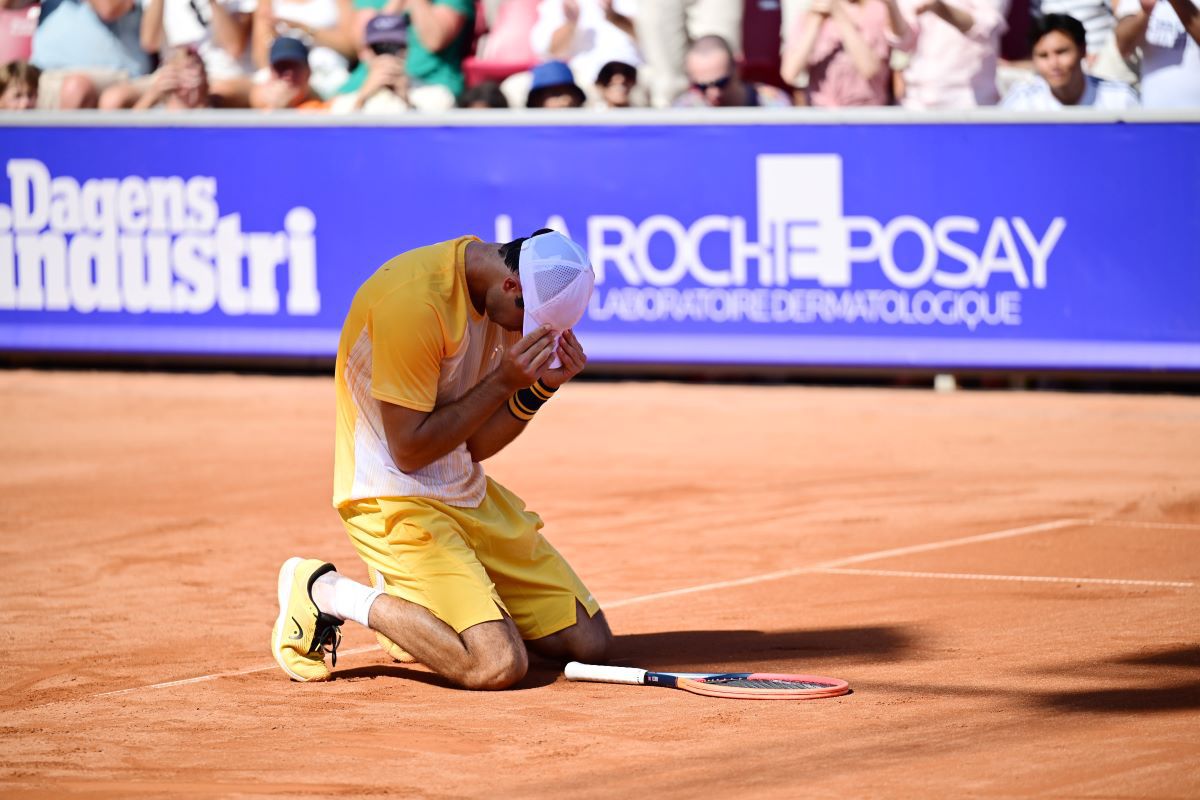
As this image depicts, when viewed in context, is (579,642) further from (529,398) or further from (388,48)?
(388,48)

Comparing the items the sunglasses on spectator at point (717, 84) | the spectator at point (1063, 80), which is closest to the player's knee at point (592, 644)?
the spectator at point (1063, 80)

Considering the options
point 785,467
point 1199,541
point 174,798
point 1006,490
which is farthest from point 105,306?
point 174,798

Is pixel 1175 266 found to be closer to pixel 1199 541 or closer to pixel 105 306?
pixel 1199 541

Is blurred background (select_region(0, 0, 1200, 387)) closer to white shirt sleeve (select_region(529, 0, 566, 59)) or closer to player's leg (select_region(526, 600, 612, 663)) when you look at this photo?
white shirt sleeve (select_region(529, 0, 566, 59))

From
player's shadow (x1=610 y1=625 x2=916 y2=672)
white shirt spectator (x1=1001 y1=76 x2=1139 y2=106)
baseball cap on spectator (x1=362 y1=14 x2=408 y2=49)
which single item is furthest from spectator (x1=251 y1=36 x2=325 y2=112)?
player's shadow (x1=610 y1=625 x2=916 y2=672)

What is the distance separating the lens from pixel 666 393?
1349 centimetres

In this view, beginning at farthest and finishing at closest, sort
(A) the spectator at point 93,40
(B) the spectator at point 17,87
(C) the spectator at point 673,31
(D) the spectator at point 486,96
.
Result: (A) the spectator at point 93,40, (B) the spectator at point 17,87, (C) the spectator at point 673,31, (D) the spectator at point 486,96

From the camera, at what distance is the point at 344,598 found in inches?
243

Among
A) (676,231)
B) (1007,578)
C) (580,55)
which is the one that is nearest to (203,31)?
(580,55)

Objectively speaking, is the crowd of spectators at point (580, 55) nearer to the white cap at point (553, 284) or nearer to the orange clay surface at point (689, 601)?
the orange clay surface at point (689, 601)

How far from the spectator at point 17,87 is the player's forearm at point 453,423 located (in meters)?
10.8

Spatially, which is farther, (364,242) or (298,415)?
(364,242)

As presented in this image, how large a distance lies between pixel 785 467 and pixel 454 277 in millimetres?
4829

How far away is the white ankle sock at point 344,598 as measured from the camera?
20.2ft
